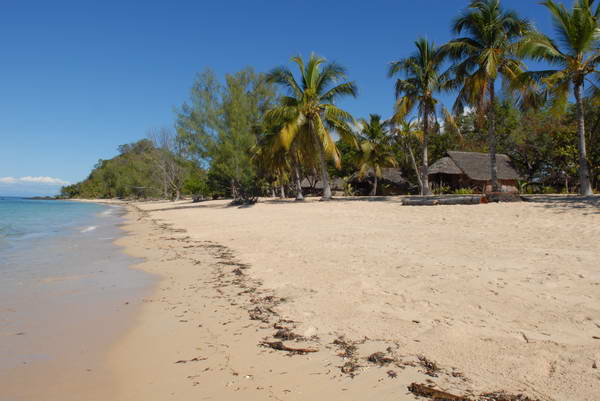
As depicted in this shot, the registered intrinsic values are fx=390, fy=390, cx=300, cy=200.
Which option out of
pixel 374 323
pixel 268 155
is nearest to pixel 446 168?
pixel 268 155

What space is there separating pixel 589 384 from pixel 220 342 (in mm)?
2520

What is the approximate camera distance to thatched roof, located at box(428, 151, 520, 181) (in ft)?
92.4

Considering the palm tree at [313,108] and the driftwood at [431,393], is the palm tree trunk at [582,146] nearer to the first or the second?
the palm tree at [313,108]

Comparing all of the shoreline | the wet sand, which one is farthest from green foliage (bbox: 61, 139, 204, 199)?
the shoreline

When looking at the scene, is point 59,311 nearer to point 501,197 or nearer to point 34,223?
point 501,197

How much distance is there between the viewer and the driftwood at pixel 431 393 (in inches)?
86.9

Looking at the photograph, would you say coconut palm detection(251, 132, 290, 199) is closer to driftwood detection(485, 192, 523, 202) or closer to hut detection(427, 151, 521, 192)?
hut detection(427, 151, 521, 192)

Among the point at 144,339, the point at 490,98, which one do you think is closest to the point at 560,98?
the point at 490,98

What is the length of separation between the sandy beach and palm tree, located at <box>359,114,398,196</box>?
80.3 feet

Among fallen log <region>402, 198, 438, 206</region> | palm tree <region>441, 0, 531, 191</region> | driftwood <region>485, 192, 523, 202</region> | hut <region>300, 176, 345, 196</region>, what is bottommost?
fallen log <region>402, 198, 438, 206</region>

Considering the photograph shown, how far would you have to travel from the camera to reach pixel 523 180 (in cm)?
2878

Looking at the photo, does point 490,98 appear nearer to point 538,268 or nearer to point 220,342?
point 538,268

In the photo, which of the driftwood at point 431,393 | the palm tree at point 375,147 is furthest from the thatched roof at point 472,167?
the driftwood at point 431,393

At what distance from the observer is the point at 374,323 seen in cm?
345
